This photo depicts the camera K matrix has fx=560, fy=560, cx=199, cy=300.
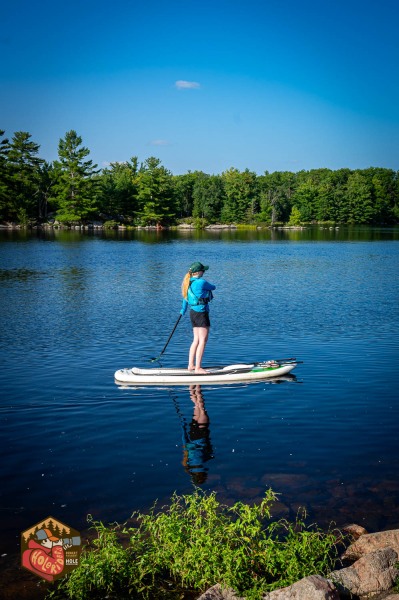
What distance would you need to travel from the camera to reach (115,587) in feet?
20.8

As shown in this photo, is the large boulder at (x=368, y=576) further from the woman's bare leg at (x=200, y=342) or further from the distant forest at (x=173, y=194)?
the distant forest at (x=173, y=194)

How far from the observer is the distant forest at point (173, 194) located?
112312 mm

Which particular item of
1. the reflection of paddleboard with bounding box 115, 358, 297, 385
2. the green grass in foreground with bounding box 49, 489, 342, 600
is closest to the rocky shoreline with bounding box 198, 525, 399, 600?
the green grass in foreground with bounding box 49, 489, 342, 600

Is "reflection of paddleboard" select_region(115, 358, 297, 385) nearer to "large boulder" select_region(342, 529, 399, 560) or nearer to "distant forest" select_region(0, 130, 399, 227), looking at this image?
"large boulder" select_region(342, 529, 399, 560)

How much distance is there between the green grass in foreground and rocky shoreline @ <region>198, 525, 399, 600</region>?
0.20m

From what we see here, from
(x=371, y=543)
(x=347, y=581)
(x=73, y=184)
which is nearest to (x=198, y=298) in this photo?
(x=371, y=543)

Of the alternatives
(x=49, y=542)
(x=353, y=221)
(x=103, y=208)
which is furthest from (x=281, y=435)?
(x=353, y=221)

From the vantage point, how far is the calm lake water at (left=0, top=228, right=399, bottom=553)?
27.8ft

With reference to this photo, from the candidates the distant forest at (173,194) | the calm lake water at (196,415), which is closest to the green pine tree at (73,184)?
the distant forest at (173,194)

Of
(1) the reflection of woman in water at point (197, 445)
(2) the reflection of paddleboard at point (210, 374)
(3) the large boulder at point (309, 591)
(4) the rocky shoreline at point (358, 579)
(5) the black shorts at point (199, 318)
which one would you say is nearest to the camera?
(3) the large boulder at point (309, 591)

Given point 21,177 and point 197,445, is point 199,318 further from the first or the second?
point 21,177

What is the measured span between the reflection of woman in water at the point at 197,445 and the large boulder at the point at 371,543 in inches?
107

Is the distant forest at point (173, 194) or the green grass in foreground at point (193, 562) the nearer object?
the green grass in foreground at point (193, 562)

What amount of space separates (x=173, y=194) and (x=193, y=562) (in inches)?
4872
